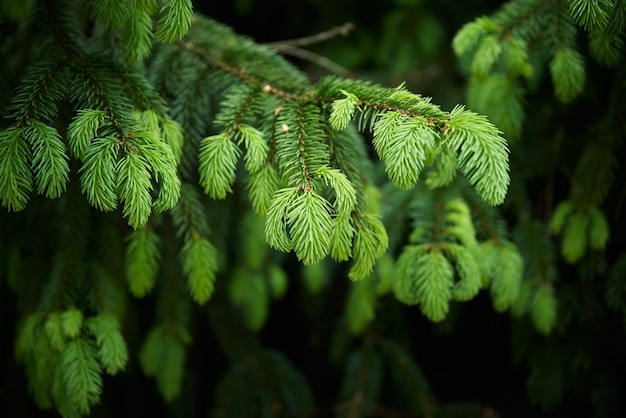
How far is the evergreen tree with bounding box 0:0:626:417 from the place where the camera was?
107 cm

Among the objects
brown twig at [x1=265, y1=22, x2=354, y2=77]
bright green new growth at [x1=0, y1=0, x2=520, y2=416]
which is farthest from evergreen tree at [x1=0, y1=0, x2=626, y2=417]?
brown twig at [x1=265, y1=22, x2=354, y2=77]

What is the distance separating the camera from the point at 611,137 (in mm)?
1569

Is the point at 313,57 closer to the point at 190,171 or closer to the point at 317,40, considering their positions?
the point at 317,40

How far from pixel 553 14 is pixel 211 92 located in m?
1.05

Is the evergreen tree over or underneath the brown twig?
underneath

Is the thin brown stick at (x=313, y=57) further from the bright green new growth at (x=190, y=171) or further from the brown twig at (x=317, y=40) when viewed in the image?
the bright green new growth at (x=190, y=171)

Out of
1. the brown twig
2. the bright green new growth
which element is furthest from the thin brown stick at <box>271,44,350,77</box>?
the bright green new growth

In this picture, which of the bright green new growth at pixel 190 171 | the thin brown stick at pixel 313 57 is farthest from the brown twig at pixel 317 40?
the bright green new growth at pixel 190 171

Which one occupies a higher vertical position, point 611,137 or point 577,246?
point 611,137

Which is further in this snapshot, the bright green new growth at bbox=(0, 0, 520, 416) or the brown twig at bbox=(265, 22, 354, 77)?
the brown twig at bbox=(265, 22, 354, 77)

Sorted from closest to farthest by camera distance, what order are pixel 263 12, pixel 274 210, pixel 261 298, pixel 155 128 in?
pixel 274 210 < pixel 155 128 < pixel 261 298 < pixel 263 12

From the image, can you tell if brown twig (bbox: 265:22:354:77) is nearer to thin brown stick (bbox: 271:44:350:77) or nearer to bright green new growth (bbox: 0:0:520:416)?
thin brown stick (bbox: 271:44:350:77)

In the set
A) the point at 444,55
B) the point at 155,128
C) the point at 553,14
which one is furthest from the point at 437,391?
the point at 155,128

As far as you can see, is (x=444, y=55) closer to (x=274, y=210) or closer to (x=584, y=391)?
(x=584, y=391)
